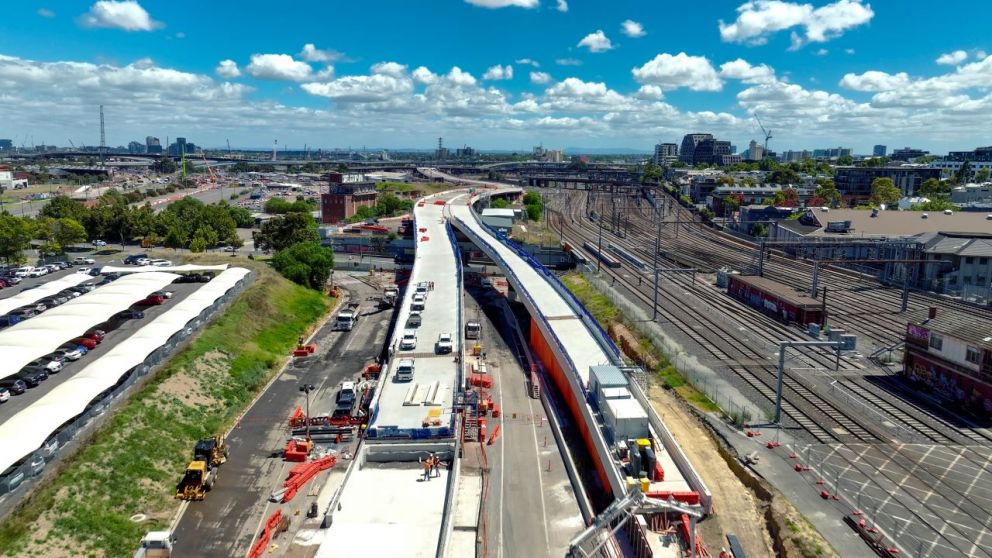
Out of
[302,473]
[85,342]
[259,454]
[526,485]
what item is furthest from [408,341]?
[85,342]

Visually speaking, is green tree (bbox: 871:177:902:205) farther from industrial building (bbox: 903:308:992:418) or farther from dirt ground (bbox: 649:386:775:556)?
dirt ground (bbox: 649:386:775:556)

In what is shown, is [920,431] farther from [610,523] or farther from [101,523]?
[101,523]

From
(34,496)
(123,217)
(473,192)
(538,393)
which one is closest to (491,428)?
(538,393)

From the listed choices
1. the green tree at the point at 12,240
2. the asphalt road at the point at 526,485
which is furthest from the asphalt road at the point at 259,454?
the green tree at the point at 12,240

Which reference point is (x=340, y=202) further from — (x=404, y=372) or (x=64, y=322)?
(x=404, y=372)

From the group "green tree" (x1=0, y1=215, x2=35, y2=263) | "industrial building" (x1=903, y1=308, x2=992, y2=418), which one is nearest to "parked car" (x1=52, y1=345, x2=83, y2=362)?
"green tree" (x1=0, y1=215, x2=35, y2=263)

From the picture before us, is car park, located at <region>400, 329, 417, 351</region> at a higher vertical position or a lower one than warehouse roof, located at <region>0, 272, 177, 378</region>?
lower
